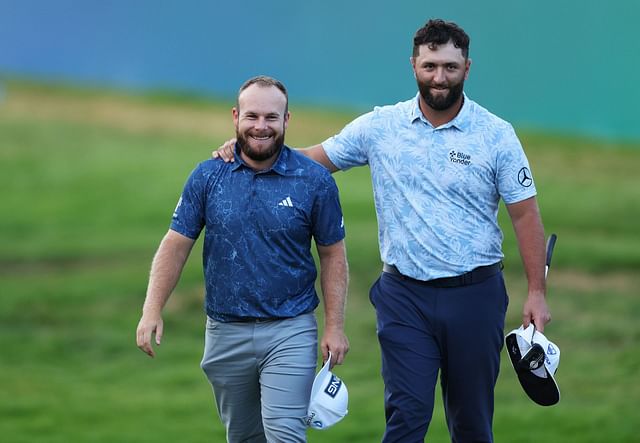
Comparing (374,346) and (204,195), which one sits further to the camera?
(374,346)

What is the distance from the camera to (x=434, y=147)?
6461mm

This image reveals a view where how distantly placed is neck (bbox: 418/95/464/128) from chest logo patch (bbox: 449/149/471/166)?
176 millimetres

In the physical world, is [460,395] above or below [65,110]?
below

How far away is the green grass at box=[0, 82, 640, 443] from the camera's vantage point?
431 inches

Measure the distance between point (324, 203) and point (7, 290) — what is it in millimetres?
11784

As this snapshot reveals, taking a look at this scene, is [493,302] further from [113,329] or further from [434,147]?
[113,329]

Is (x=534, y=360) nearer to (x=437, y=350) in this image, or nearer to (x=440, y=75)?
(x=437, y=350)

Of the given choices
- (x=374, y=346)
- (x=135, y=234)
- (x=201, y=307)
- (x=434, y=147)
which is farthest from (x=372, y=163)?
(x=135, y=234)

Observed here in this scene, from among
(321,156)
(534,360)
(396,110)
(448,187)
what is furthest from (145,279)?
(448,187)

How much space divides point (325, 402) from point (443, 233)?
97 centimetres

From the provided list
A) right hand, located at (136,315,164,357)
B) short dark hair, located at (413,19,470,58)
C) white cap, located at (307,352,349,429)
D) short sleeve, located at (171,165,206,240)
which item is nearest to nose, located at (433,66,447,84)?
short dark hair, located at (413,19,470,58)

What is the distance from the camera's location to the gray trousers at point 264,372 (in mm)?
6305

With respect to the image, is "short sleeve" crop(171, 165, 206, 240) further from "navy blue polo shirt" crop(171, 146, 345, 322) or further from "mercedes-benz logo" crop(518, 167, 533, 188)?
"mercedes-benz logo" crop(518, 167, 533, 188)

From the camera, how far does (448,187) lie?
642 centimetres
